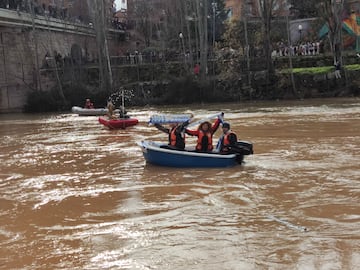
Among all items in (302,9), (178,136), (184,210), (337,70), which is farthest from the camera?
(302,9)

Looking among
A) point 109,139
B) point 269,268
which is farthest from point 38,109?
point 269,268

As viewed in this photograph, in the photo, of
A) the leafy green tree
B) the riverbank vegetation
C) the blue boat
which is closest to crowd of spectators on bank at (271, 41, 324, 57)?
the riverbank vegetation

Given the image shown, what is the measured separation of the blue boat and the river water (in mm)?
237

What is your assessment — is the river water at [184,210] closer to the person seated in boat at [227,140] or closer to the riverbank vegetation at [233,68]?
the person seated in boat at [227,140]

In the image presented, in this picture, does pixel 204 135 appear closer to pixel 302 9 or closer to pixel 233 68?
pixel 233 68

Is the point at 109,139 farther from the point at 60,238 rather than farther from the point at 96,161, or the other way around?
the point at 60,238

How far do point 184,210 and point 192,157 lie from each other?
10.6ft

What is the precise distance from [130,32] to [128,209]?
48.9m

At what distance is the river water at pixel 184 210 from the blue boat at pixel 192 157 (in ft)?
0.78

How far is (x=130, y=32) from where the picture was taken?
55812 mm

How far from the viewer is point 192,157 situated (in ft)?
38.2

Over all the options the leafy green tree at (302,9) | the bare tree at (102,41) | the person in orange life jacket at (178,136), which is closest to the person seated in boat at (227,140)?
the person in orange life jacket at (178,136)

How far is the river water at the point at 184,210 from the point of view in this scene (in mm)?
6371

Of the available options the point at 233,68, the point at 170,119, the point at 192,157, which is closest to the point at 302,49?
the point at 233,68
